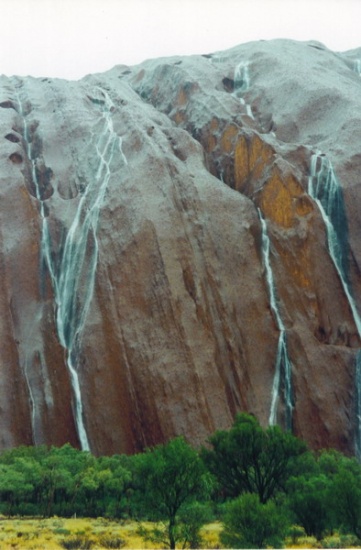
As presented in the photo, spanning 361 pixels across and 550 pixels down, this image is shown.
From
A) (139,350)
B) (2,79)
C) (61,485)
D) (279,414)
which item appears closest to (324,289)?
(279,414)

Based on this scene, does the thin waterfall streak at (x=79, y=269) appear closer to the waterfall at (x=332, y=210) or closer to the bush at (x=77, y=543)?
the bush at (x=77, y=543)

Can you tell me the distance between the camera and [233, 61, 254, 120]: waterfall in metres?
58.5

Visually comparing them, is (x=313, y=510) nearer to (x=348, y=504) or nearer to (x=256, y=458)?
(x=348, y=504)

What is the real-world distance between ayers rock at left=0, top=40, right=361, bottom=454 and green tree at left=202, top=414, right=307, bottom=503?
5.12m

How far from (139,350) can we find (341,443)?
1182 centimetres

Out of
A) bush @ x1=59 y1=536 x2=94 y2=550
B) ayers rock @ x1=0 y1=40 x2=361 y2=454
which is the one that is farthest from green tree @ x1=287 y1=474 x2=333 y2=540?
ayers rock @ x1=0 y1=40 x2=361 y2=454

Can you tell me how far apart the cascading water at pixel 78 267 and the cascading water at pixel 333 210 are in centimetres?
1314

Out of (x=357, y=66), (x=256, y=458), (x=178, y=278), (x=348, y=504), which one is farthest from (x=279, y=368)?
(x=357, y=66)

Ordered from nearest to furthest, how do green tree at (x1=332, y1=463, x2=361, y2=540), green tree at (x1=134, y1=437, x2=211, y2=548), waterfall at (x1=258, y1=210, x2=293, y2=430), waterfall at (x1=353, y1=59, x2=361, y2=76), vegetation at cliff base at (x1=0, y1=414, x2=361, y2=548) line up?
vegetation at cliff base at (x1=0, y1=414, x2=361, y2=548)
green tree at (x1=332, y1=463, x2=361, y2=540)
green tree at (x1=134, y1=437, x2=211, y2=548)
waterfall at (x1=258, y1=210, x2=293, y2=430)
waterfall at (x1=353, y1=59, x2=361, y2=76)

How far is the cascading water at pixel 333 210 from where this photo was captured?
4078 centimetres

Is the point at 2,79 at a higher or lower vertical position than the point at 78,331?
higher

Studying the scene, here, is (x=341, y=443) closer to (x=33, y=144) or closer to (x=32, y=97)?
(x=33, y=144)

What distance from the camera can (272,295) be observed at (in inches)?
1561

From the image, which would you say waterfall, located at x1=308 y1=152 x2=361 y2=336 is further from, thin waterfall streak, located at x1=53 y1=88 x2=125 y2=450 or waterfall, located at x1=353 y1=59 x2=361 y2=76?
waterfall, located at x1=353 y1=59 x2=361 y2=76
